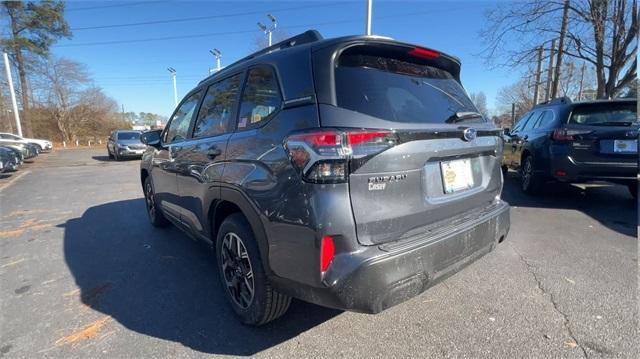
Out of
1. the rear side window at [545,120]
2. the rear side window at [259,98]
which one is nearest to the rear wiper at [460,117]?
the rear side window at [259,98]

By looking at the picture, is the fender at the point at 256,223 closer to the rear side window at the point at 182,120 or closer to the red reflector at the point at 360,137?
the red reflector at the point at 360,137

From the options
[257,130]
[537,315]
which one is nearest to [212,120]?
[257,130]

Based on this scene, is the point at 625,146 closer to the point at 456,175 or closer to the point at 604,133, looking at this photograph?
the point at 604,133

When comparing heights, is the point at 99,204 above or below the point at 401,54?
below

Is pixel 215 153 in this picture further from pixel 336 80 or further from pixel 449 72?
pixel 449 72

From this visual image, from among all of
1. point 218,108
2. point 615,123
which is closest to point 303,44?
point 218,108

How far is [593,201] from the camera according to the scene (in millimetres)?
5820

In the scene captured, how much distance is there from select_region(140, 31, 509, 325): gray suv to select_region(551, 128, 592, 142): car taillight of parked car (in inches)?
128

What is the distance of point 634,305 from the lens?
8.52ft

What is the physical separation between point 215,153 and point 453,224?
5.77ft

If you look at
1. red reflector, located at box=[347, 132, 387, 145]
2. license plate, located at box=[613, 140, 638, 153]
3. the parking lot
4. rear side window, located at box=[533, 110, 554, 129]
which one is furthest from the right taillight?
rear side window, located at box=[533, 110, 554, 129]

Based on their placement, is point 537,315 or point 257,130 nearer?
point 257,130

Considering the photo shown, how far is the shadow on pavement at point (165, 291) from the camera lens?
2.42 m

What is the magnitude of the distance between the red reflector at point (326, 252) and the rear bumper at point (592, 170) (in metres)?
4.88
